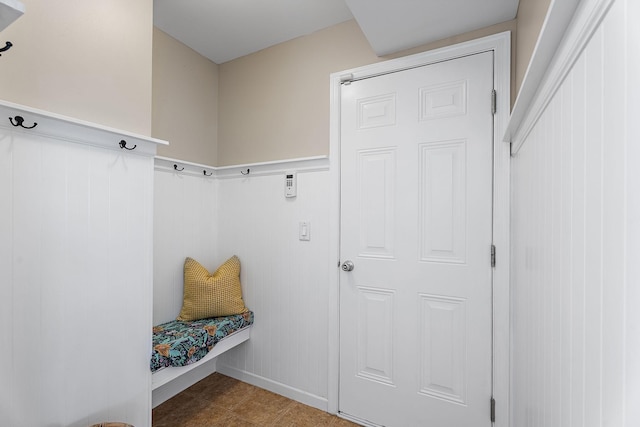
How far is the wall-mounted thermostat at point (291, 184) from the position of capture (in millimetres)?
2207

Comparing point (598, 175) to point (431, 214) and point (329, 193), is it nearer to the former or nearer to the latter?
point (431, 214)

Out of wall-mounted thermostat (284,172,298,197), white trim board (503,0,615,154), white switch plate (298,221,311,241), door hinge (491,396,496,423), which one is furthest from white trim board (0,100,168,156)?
door hinge (491,396,496,423)

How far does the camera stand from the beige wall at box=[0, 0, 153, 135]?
3.90 ft

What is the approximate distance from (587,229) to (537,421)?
76 cm

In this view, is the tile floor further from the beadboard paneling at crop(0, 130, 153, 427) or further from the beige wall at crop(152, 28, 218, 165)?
the beige wall at crop(152, 28, 218, 165)

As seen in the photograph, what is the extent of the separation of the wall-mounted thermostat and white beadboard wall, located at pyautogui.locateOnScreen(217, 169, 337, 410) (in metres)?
0.03

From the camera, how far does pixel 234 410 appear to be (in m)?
2.04

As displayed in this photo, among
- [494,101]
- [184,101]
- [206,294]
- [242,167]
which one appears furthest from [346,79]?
[206,294]

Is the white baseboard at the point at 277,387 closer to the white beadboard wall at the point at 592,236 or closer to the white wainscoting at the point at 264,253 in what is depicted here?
the white wainscoting at the point at 264,253

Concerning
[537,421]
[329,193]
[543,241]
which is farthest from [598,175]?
[329,193]

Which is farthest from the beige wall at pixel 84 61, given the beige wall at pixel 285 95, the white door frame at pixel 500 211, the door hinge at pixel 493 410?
the door hinge at pixel 493 410

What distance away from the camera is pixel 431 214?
1.75m

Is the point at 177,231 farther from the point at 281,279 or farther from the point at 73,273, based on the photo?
the point at 73,273

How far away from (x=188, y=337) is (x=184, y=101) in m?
1.69
